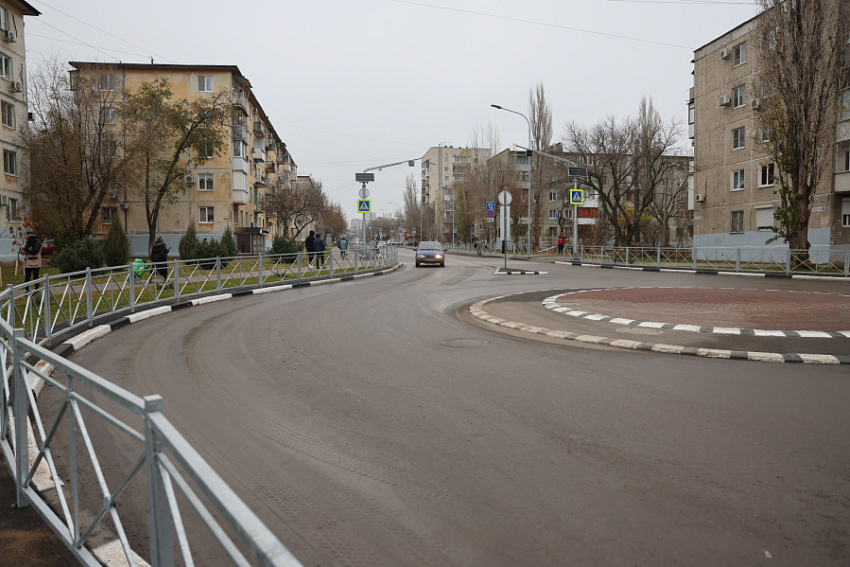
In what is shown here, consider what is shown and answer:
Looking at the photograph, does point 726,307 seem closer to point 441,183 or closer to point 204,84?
point 204,84

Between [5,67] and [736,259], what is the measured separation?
42.2m

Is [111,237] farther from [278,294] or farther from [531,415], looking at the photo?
[531,415]

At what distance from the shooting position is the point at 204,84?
5231 centimetres

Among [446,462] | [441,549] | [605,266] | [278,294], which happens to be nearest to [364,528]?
[441,549]

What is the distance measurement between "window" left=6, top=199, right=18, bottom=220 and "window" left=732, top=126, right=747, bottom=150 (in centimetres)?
4355

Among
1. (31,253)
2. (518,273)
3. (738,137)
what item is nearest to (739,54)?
(738,137)

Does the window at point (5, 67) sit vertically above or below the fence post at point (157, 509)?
above

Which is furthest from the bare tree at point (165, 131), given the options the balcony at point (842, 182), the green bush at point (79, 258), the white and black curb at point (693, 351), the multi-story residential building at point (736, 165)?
the balcony at point (842, 182)

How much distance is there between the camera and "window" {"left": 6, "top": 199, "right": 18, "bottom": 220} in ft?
118

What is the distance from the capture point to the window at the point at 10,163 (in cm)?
3609

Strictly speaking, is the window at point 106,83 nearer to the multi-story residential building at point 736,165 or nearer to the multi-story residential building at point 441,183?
the multi-story residential building at point 736,165

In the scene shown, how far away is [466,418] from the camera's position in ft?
18.5

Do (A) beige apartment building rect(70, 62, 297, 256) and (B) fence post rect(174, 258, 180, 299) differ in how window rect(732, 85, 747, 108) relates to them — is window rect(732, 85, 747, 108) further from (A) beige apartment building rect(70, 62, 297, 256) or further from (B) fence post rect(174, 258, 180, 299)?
(A) beige apartment building rect(70, 62, 297, 256)

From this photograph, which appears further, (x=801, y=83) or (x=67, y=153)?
(x=67, y=153)
